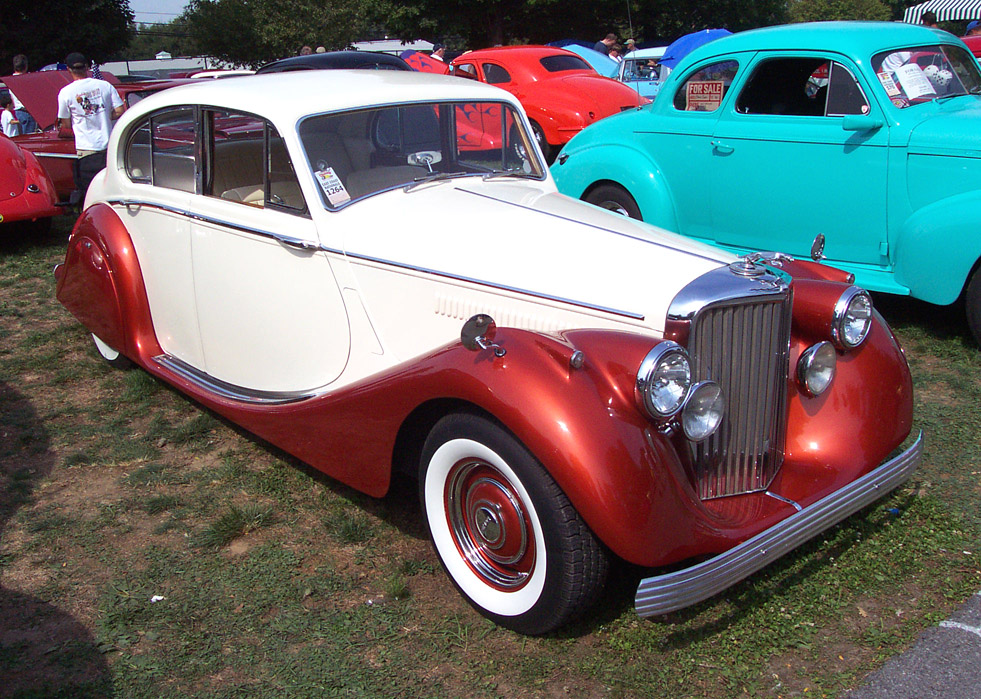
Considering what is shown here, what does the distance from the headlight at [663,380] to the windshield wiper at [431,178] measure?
4.91 feet

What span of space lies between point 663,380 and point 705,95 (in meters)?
3.96

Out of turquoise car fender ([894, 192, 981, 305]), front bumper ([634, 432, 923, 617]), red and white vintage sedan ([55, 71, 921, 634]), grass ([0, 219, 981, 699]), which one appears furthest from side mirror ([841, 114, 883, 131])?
front bumper ([634, 432, 923, 617])

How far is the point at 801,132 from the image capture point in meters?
5.13

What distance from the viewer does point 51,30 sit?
92.9ft

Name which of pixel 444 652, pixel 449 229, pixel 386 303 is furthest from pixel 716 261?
pixel 444 652

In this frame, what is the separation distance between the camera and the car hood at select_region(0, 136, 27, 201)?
23.5ft

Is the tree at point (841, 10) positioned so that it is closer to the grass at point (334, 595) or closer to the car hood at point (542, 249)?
the car hood at point (542, 249)

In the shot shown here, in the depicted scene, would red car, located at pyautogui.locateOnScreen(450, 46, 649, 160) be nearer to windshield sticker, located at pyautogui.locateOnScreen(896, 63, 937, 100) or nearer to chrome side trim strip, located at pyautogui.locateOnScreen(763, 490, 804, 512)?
windshield sticker, located at pyautogui.locateOnScreen(896, 63, 937, 100)

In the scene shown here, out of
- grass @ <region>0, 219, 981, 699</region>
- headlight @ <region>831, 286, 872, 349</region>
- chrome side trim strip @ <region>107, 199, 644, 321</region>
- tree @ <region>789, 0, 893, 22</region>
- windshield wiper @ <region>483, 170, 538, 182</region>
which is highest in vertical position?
tree @ <region>789, 0, 893, 22</region>

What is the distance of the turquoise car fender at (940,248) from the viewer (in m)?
4.45

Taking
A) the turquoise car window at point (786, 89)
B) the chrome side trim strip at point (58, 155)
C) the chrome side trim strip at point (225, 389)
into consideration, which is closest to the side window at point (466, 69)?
the chrome side trim strip at point (58, 155)

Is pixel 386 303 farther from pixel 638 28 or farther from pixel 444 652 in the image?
pixel 638 28

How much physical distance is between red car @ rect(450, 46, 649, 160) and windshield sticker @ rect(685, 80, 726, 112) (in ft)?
13.0

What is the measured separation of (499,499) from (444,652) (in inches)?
20.4
